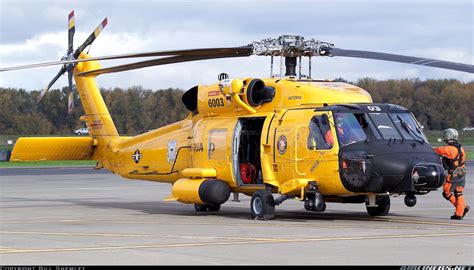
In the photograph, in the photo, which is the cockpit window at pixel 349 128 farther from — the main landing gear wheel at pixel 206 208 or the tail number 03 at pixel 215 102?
the main landing gear wheel at pixel 206 208

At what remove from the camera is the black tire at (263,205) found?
64.1 feet

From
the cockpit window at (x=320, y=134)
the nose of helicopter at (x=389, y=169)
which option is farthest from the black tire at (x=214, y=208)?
the nose of helicopter at (x=389, y=169)

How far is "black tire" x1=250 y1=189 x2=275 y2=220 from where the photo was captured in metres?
19.5

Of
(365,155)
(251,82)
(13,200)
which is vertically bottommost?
(13,200)

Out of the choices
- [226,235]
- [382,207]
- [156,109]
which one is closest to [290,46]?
[382,207]

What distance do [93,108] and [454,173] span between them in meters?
11.2

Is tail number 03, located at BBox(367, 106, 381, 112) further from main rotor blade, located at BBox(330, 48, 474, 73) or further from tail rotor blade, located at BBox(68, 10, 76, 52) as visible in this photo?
tail rotor blade, located at BBox(68, 10, 76, 52)

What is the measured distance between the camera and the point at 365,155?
719 inches

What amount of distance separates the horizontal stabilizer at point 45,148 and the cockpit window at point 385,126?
10.0m

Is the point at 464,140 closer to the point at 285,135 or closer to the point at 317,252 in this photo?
the point at 285,135

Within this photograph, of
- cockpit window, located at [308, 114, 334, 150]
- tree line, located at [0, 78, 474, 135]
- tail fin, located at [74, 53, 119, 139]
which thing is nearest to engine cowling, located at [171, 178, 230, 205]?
cockpit window, located at [308, 114, 334, 150]

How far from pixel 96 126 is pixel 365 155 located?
10313mm

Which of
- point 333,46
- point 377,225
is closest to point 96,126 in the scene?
point 333,46

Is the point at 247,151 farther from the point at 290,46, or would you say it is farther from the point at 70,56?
the point at 70,56
